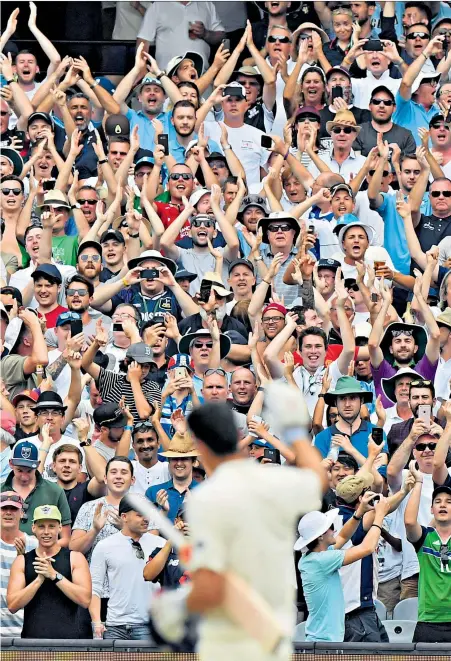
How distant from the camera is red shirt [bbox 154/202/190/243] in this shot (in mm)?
14000

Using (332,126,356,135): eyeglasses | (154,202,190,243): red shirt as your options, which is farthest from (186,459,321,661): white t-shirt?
(332,126,356,135): eyeglasses

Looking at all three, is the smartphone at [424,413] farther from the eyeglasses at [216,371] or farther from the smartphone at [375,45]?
the smartphone at [375,45]

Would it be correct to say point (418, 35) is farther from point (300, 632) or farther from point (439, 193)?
point (300, 632)

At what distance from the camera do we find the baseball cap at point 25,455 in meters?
10.8

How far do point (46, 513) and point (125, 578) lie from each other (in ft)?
2.05

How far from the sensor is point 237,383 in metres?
11.9

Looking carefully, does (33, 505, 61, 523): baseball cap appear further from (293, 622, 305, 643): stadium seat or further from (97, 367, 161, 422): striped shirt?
(97, 367, 161, 422): striped shirt

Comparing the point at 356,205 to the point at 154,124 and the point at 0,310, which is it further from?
the point at 0,310

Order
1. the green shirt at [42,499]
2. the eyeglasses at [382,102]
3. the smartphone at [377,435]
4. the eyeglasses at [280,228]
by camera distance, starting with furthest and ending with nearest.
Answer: the eyeglasses at [382,102] < the eyeglasses at [280,228] < the smartphone at [377,435] < the green shirt at [42,499]

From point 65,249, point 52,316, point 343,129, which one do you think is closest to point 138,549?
point 52,316

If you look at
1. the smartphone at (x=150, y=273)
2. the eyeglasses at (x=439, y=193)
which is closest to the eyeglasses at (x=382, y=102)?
the eyeglasses at (x=439, y=193)

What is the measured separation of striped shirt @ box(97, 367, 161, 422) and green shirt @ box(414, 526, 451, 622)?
2.39 metres

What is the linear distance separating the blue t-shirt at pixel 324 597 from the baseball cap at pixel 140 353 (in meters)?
2.54

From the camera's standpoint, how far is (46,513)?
1024 centimetres
